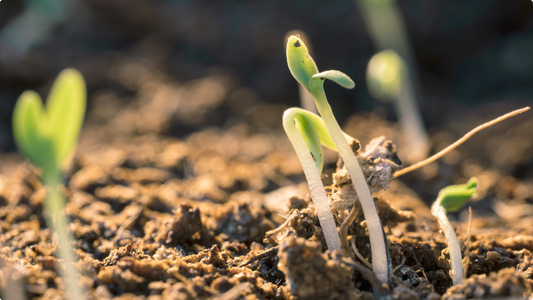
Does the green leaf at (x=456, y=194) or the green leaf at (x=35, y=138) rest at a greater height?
the green leaf at (x=35, y=138)

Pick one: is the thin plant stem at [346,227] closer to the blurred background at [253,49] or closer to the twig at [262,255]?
the twig at [262,255]

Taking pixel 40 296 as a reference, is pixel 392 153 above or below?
above

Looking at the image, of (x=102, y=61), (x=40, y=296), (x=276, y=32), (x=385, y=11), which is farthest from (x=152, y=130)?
(x=40, y=296)

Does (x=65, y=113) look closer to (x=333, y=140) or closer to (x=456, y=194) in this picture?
(x=333, y=140)

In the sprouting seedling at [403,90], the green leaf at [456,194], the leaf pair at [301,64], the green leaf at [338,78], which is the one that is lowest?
the green leaf at [456,194]

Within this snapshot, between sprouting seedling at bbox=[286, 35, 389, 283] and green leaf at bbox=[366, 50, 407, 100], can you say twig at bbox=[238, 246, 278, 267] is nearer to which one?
sprouting seedling at bbox=[286, 35, 389, 283]

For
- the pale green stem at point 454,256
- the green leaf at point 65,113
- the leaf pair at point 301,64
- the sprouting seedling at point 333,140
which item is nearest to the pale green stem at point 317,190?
the sprouting seedling at point 333,140

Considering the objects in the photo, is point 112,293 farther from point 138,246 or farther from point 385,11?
point 385,11

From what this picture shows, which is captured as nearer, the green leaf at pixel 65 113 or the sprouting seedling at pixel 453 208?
the green leaf at pixel 65 113

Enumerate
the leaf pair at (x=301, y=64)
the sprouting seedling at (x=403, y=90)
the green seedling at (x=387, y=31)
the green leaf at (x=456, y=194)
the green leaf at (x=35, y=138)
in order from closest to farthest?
the green leaf at (x=35, y=138) → the leaf pair at (x=301, y=64) → the green leaf at (x=456, y=194) → the sprouting seedling at (x=403, y=90) → the green seedling at (x=387, y=31)
